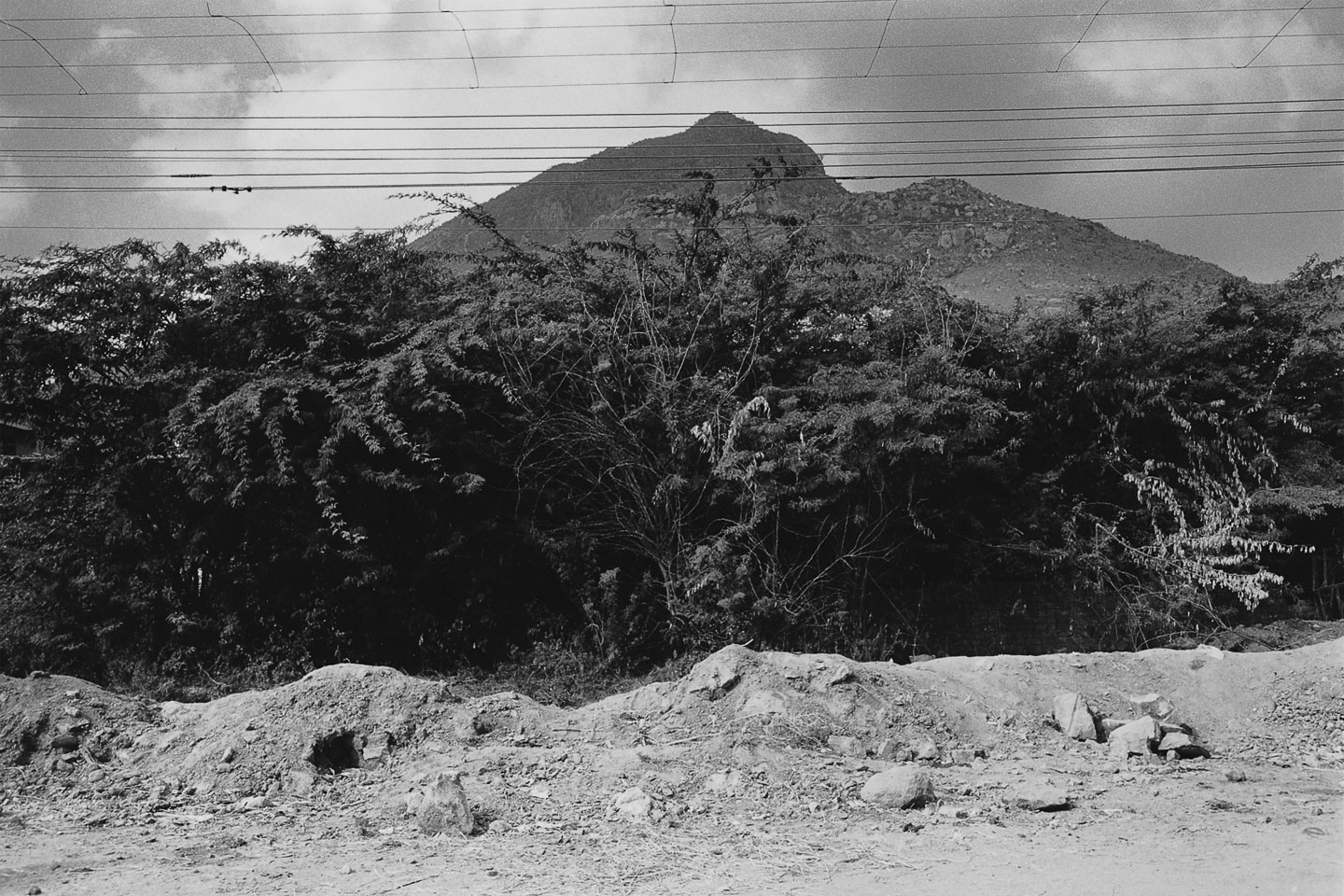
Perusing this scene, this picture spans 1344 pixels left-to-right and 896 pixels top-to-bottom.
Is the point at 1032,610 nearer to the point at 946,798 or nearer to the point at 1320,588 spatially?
the point at 1320,588

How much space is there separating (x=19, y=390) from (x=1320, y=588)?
13912 mm

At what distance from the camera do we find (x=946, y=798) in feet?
19.8

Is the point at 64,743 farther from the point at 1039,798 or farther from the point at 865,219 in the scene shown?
the point at 865,219

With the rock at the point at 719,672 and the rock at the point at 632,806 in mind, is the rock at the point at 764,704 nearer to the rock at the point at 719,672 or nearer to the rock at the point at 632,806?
the rock at the point at 719,672

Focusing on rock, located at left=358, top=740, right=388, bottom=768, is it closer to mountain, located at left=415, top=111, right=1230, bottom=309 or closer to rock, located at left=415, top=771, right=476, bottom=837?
rock, located at left=415, top=771, right=476, bottom=837

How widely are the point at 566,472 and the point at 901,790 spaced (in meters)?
5.36

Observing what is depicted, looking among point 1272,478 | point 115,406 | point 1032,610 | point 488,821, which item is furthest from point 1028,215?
point 488,821

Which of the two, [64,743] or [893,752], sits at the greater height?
[64,743]

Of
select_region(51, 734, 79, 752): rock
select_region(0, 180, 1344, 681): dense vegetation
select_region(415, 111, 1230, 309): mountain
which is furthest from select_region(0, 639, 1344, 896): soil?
select_region(415, 111, 1230, 309): mountain

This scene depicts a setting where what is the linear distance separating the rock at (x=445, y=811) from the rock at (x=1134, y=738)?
4.42 meters

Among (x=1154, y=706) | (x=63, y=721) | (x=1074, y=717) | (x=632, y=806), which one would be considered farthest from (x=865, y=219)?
(x=63, y=721)

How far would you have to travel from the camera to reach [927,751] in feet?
22.7

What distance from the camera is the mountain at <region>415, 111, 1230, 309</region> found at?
41.4ft

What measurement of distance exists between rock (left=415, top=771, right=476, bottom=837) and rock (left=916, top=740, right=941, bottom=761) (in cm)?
306
